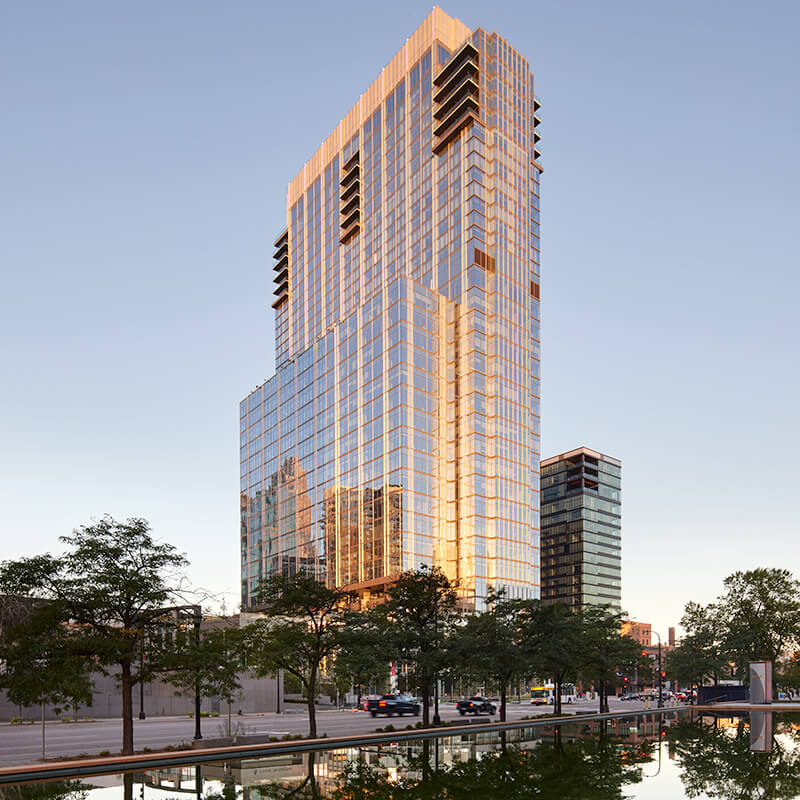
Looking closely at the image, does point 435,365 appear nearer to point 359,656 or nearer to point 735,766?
point 359,656

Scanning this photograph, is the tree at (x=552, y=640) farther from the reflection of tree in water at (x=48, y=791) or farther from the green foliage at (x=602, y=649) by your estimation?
the reflection of tree in water at (x=48, y=791)

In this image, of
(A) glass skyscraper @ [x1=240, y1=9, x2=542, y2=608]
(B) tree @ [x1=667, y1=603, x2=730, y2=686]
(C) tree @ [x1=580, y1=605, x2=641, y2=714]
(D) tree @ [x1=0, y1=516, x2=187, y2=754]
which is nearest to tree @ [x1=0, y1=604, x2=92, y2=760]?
(D) tree @ [x1=0, y1=516, x2=187, y2=754]

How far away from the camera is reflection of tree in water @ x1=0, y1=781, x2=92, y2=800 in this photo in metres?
23.4

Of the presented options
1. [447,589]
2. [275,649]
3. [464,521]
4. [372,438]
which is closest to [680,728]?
[447,589]

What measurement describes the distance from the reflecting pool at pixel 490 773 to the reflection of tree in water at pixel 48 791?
30mm

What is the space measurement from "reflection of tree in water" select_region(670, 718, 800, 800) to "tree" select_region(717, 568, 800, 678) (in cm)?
4008

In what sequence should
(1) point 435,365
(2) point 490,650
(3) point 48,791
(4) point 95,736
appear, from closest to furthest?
Result: (3) point 48,791 → (4) point 95,736 → (2) point 490,650 → (1) point 435,365

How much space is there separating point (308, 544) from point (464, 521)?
39.5m

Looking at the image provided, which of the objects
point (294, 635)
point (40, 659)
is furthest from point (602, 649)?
point (40, 659)

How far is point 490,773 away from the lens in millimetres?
28719

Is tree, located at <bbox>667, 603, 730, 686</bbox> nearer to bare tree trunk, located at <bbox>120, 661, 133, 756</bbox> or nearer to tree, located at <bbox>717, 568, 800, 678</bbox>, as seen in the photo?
tree, located at <bbox>717, 568, 800, 678</bbox>

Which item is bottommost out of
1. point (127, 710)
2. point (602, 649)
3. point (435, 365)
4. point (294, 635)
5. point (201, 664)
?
point (602, 649)

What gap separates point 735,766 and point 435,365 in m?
120

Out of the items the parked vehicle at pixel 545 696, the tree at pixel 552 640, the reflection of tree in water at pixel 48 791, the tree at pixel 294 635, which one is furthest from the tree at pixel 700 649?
the reflection of tree in water at pixel 48 791
